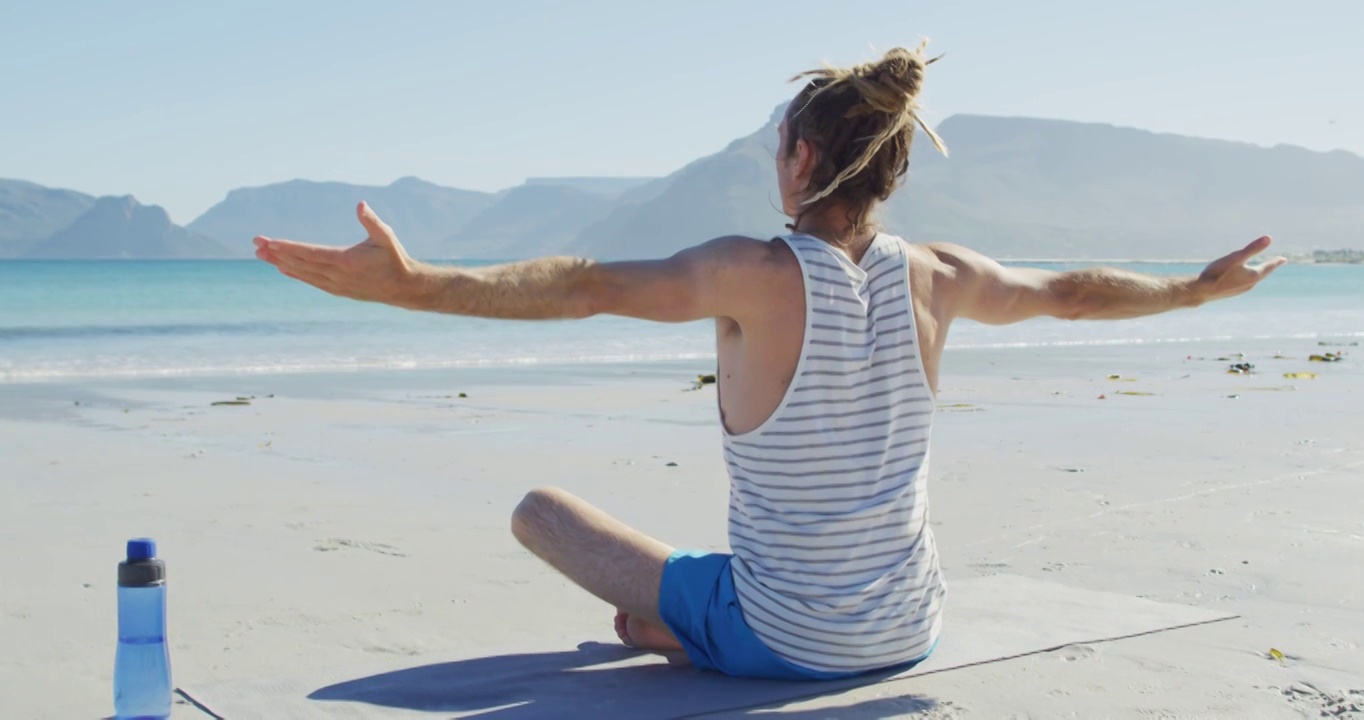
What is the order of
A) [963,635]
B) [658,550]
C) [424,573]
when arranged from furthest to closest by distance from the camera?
[424,573], [963,635], [658,550]

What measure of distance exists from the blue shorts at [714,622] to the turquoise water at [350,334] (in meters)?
10.4

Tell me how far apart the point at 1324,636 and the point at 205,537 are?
13.8 feet

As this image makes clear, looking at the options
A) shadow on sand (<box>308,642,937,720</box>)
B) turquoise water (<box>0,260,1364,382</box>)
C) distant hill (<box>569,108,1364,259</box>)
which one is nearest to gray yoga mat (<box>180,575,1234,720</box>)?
shadow on sand (<box>308,642,937,720</box>)

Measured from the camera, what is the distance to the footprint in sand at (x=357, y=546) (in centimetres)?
532

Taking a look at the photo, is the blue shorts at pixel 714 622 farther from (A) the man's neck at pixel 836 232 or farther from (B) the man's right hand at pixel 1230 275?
(B) the man's right hand at pixel 1230 275

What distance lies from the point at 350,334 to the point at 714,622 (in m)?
21.5

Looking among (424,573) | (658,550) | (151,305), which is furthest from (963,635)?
(151,305)

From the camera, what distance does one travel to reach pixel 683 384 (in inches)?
521

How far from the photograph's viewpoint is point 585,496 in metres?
6.71

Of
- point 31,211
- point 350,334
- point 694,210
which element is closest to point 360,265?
point 350,334

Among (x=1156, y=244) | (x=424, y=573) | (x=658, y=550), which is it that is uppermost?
(x=1156, y=244)

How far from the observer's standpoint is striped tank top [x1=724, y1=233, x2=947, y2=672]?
307cm

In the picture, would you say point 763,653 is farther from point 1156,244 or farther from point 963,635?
point 1156,244

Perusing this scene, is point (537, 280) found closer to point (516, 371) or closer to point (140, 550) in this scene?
point (140, 550)
